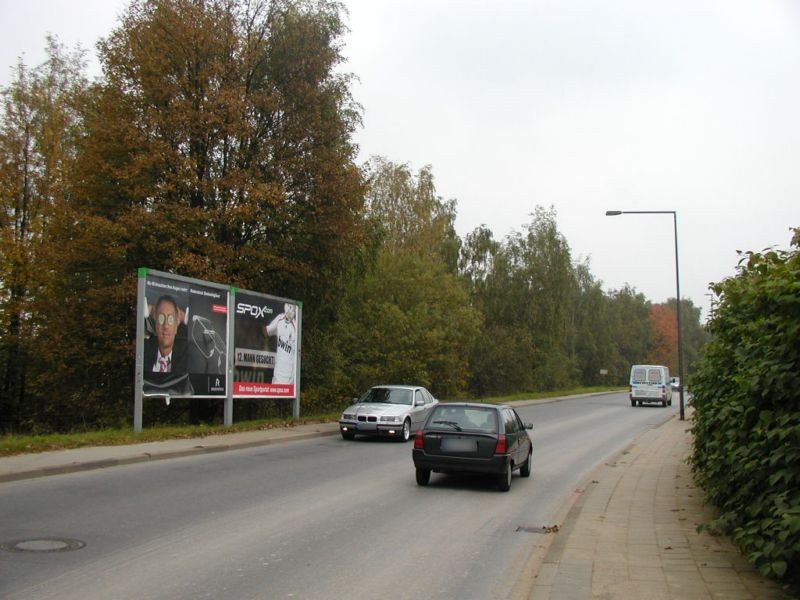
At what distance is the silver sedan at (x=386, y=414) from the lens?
65.5 ft

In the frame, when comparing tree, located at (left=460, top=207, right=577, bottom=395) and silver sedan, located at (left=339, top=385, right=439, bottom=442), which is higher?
tree, located at (left=460, top=207, right=577, bottom=395)

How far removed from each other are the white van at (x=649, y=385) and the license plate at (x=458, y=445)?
118 ft

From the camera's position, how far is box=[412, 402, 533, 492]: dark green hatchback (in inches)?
464

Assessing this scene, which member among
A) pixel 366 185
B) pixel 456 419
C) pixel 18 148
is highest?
pixel 18 148

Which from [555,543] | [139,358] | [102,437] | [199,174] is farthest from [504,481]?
[199,174]

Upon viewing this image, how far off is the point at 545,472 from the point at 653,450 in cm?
557

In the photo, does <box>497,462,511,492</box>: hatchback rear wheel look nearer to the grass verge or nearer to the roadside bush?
the roadside bush

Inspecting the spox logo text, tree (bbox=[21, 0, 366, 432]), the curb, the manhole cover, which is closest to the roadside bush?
the curb

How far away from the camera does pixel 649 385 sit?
44969mm

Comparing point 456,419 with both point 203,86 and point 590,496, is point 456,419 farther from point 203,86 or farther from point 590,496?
point 203,86

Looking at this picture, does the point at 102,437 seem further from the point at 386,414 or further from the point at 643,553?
the point at 643,553

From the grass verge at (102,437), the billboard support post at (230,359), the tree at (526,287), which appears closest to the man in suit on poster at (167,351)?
the grass verge at (102,437)

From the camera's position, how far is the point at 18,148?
3034 centimetres


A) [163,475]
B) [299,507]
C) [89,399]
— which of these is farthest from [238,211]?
[299,507]
